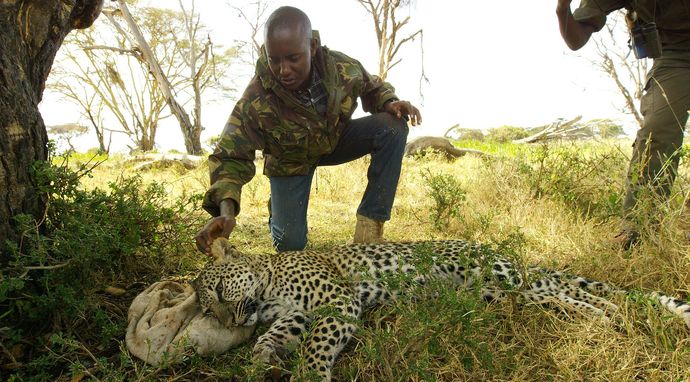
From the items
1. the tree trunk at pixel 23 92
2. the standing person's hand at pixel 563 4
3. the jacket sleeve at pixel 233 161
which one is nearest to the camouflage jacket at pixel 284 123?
the jacket sleeve at pixel 233 161

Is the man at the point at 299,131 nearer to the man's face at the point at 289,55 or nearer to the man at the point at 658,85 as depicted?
the man's face at the point at 289,55

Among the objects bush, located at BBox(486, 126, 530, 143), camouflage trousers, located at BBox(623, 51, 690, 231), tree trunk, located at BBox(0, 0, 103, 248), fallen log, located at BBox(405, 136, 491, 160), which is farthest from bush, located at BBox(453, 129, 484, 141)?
tree trunk, located at BBox(0, 0, 103, 248)

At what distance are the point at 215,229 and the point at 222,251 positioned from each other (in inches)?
7.6

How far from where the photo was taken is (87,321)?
333cm

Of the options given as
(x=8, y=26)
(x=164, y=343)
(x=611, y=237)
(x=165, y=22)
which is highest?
(x=165, y=22)

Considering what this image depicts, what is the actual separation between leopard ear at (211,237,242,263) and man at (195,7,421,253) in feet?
0.17

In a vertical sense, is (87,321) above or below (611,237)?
→ below

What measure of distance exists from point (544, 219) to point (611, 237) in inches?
33.8

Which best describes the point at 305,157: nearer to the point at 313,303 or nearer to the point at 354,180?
the point at 313,303

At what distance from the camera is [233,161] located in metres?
4.15

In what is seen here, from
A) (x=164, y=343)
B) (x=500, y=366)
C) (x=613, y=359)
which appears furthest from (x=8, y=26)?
(x=613, y=359)

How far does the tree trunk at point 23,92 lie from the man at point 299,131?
1171mm

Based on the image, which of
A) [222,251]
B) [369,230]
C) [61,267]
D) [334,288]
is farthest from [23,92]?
[369,230]

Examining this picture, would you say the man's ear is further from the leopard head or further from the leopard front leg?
the leopard front leg
